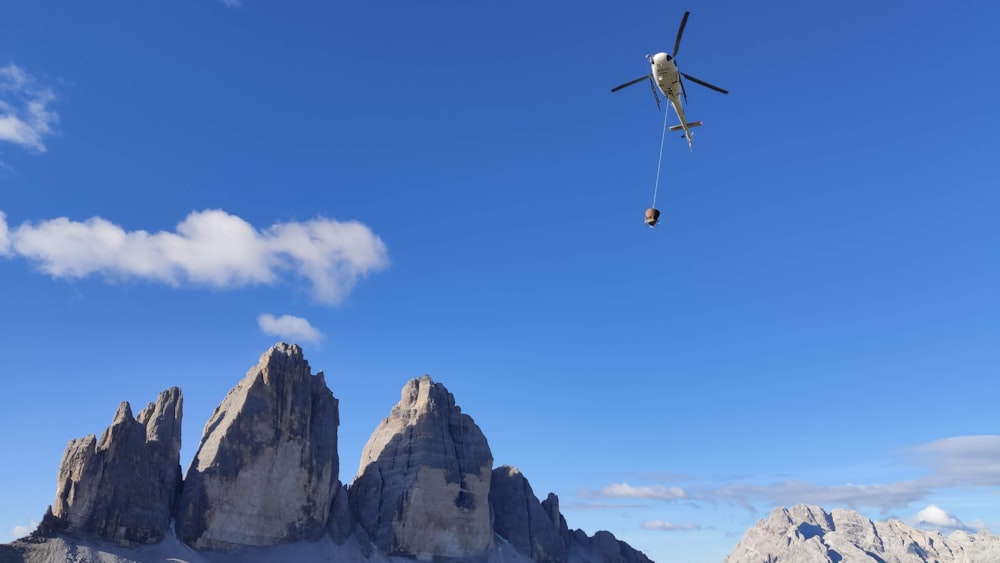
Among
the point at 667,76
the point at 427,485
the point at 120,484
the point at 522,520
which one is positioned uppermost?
the point at 667,76

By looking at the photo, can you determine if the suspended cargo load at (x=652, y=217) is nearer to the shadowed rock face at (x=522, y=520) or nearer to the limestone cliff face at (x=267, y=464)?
the limestone cliff face at (x=267, y=464)

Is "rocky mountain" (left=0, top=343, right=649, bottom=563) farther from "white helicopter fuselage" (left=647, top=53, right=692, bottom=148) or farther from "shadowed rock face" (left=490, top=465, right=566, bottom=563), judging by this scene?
"white helicopter fuselage" (left=647, top=53, right=692, bottom=148)

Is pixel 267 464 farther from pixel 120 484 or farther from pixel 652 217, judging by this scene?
pixel 652 217

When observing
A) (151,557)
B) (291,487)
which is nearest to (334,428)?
(291,487)

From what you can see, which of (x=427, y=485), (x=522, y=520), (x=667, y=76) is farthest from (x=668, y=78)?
(x=522, y=520)

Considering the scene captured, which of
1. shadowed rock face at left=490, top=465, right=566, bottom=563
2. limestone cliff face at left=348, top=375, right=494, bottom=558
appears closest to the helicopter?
limestone cliff face at left=348, top=375, right=494, bottom=558
